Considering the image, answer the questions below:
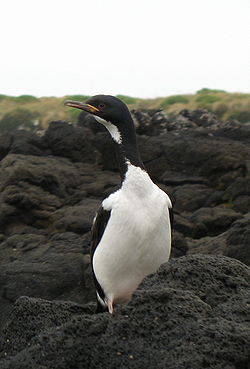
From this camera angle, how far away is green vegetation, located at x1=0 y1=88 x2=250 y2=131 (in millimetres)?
58125

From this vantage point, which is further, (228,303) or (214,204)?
(214,204)

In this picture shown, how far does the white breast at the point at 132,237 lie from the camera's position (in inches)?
342

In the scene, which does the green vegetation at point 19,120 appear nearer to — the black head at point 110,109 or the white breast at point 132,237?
the black head at point 110,109

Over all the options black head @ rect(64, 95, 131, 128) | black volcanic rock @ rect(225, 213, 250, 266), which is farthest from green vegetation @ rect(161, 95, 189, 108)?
black head @ rect(64, 95, 131, 128)

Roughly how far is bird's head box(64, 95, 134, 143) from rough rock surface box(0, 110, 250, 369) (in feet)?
6.21

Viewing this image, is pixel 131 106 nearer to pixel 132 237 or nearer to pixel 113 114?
pixel 113 114

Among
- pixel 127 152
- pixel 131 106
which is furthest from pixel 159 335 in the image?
pixel 131 106

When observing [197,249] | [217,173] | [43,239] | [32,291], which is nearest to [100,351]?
[32,291]

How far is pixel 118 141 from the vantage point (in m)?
9.55

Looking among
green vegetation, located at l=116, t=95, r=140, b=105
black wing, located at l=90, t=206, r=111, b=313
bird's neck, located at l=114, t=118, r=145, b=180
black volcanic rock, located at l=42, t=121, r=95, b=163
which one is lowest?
green vegetation, located at l=116, t=95, r=140, b=105

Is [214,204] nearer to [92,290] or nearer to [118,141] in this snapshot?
[92,290]

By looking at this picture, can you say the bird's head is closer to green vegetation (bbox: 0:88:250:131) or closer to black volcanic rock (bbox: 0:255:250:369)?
black volcanic rock (bbox: 0:255:250:369)

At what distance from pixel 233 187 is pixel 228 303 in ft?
48.8

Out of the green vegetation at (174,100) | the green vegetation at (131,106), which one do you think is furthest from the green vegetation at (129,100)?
the green vegetation at (174,100)
